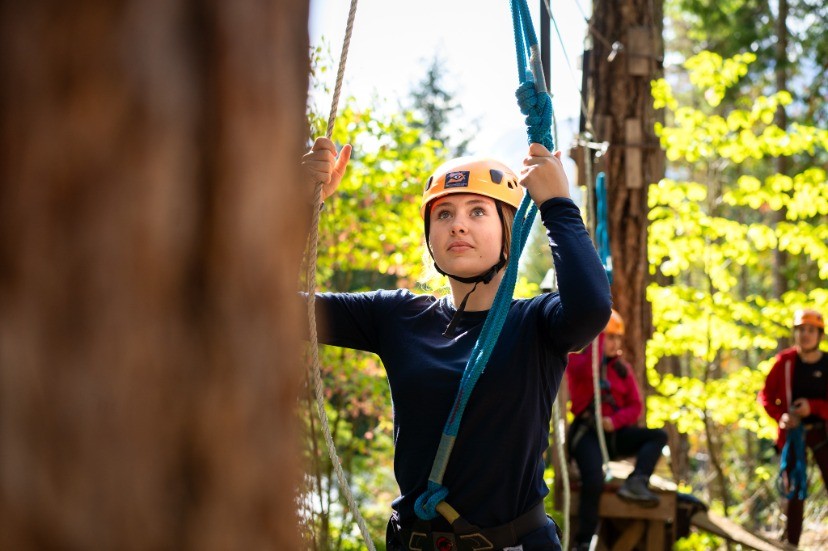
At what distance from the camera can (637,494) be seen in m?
6.03

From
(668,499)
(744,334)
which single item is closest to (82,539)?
(668,499)

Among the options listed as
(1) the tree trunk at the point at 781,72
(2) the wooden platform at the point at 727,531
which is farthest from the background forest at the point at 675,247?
(1) the tree trunk at the point at 781,72

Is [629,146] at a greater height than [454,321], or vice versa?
[629,146]

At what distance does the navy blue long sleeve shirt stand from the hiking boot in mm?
4066

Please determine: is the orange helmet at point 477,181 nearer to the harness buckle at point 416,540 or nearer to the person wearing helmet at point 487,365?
the person wearing helmet at point 487,365

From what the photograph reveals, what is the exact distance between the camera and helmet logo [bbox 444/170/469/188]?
2.46 m

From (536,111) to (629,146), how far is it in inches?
215

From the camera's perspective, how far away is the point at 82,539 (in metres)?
0.53

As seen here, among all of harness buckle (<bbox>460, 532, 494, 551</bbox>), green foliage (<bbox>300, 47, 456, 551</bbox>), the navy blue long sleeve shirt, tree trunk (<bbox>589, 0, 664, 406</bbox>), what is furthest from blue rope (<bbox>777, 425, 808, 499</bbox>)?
harness buckle (<bbox>460, 532, 494, 551</bbox>)

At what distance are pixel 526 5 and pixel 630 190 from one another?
528cm

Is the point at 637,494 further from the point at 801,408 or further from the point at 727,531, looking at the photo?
the point at 801,408

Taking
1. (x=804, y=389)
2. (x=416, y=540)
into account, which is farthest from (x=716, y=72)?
(x=416, y=540)

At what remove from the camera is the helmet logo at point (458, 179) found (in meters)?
2.46

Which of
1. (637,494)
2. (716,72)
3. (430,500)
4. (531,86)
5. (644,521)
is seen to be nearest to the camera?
(430,500)
